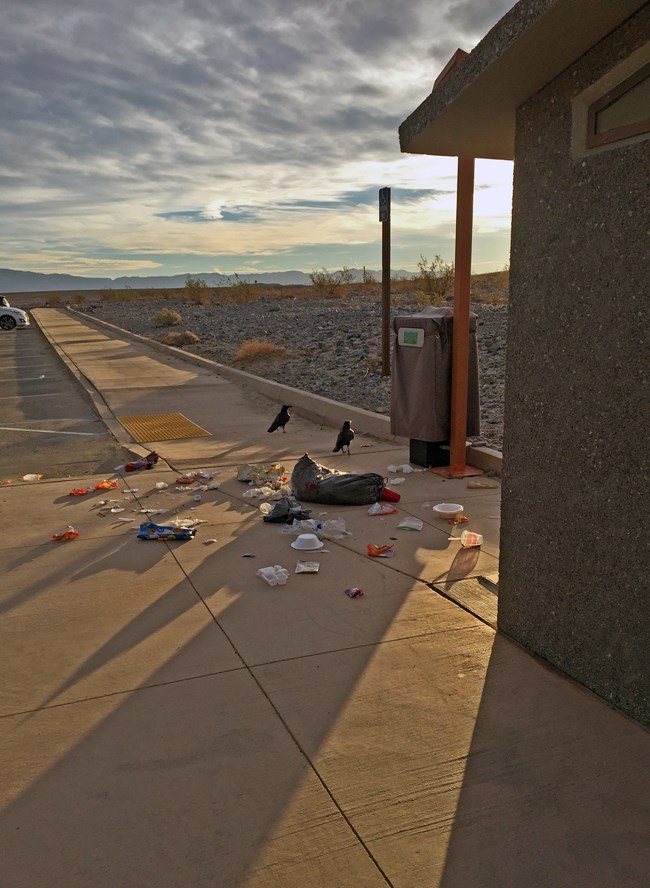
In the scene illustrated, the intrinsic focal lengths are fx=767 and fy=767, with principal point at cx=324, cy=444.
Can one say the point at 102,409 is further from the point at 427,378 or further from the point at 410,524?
the point at 410,524

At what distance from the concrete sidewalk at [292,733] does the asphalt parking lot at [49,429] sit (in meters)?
2.71

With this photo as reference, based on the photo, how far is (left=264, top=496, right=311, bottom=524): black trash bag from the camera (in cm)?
578

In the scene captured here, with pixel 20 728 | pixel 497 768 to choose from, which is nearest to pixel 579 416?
pixel 497 768

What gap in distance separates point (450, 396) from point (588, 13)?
450 centimetres

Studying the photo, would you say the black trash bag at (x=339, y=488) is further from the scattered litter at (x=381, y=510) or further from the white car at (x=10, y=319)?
the white car at (x=10, y=319)

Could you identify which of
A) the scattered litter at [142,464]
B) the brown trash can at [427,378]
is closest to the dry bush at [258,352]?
the scattered litter at [142,464]

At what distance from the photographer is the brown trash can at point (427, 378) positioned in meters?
6.93

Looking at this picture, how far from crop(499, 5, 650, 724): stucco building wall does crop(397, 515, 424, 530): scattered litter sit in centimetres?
184

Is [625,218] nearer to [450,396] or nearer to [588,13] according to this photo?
[588,13]

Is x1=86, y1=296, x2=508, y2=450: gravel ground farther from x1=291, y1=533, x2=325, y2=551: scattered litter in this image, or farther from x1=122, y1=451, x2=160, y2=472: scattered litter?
x1=122, y1=451, x2=160, y2=472: scattered litter

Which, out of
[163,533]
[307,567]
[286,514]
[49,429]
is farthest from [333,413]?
[307,567]

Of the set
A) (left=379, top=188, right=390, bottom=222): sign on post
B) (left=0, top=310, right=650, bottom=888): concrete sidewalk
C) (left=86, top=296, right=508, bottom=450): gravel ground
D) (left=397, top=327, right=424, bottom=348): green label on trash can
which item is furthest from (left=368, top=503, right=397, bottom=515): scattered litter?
(left=379, top=188, right=390, bottom=222): sign on post

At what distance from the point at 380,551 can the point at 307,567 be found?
556mm

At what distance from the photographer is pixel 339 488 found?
6.24m
